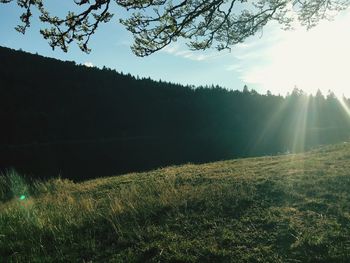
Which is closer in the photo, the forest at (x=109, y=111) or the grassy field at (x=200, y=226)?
the grassy field at (x=200, y=226)

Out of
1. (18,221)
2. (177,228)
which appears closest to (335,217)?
(177,228)

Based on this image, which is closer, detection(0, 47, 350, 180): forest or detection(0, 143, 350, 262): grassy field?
detection(0, 143, 350, 262): grassy field

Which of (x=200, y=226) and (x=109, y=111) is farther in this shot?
(x=109, y=111)

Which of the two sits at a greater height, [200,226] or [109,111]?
[109,111]

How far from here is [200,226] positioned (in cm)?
901

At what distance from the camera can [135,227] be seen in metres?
9.29

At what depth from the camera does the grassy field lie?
7.61m

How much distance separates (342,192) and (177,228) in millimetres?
→ 4845

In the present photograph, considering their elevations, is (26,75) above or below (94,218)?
above

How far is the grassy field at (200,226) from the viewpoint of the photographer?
761 cm

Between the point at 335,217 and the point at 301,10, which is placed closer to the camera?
the point at 335,217

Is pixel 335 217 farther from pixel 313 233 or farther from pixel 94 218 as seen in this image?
pixel 94 218

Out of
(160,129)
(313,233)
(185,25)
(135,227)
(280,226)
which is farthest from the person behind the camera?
(160,129)

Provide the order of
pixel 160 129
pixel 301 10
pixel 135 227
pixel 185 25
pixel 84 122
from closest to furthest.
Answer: pixel 135 227
pixel 185 25
pixel 301 10
pixel 84 122
pixel 160 129
